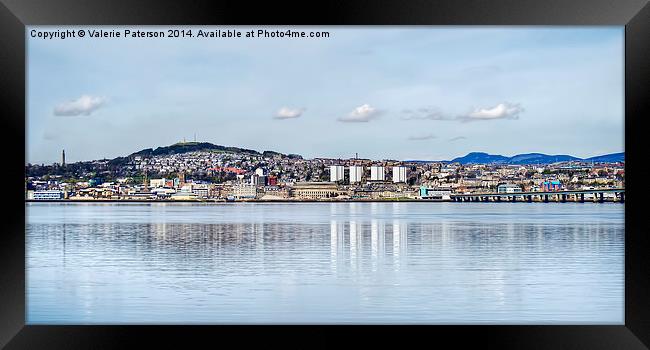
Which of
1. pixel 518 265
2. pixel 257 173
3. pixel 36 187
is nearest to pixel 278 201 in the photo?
pixel 257 173

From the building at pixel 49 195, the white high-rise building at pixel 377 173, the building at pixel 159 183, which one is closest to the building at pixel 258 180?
the building at pixel 159 183

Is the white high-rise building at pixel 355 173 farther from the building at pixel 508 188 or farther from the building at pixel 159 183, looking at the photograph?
the building at pixel 159 183

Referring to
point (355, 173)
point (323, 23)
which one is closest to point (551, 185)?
point (355, 173)

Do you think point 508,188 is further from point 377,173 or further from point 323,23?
point 323,23

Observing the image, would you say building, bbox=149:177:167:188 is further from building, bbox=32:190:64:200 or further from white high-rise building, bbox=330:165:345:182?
white high-rise building, bbox=330:165:345:182

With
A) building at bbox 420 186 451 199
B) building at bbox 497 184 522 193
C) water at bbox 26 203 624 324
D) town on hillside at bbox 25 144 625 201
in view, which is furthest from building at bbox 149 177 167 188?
water at bbox 26 203 624 324
